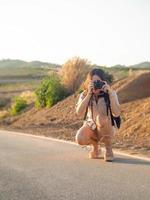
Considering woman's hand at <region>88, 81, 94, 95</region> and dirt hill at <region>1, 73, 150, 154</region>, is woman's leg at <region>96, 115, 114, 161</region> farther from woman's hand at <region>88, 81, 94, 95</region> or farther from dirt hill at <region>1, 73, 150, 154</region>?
dirt hill at <region>1, 73, 150, 154</region>

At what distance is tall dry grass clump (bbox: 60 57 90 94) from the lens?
1171 inches

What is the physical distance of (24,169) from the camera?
11359 mm

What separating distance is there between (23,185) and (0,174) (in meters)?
1.24

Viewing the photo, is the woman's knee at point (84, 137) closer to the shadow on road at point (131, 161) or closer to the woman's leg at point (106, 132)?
the woman's leg at point (106, 132)

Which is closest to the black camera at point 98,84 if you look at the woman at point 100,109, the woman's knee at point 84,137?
the woman at point 100,109

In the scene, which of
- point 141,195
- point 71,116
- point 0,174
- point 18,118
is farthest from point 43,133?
point 141,195

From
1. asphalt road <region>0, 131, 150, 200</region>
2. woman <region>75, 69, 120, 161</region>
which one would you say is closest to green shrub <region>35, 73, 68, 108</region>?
asphalt road <region>0, 131, 150, 200</region>

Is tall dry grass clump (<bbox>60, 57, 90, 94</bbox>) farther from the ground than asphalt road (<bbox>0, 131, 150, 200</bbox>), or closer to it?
farther from the ground

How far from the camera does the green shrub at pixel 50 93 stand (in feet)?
92.7

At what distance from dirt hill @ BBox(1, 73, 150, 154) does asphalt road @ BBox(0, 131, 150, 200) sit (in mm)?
2812

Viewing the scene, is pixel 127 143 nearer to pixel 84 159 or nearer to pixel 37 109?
pixel 84 159

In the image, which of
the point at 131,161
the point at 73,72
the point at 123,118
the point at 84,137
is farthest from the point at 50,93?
the point at 131,161

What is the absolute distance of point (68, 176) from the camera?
10.4 meters

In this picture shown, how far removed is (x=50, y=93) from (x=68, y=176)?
1829 cm
